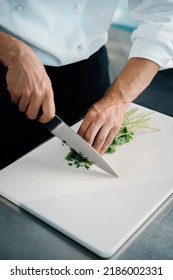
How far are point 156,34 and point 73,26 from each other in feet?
0.76

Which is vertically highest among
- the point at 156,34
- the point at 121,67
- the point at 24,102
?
the point at 156,34

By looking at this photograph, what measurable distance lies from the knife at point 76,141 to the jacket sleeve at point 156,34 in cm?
30

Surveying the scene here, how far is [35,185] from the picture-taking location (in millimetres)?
1004

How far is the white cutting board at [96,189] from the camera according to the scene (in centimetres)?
89

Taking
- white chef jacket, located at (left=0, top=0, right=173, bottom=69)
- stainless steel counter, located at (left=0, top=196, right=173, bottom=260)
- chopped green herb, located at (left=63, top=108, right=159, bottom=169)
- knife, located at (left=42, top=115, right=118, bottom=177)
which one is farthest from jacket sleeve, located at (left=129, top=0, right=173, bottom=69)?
stainless steel counter, located at (left=0, top=196, right=173, bottom=260)

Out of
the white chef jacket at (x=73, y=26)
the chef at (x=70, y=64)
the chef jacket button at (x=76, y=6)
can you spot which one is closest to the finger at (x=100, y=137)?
the chef at (x=70, y=64)

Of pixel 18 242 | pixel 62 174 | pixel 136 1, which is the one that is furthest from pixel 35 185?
pixel 136 1

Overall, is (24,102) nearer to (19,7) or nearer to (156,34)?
(19,7)

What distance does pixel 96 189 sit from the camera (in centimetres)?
99

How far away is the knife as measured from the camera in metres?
1.01

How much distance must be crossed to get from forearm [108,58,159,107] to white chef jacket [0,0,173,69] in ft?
0.08

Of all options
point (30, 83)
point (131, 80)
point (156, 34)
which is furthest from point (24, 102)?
point (156, 34)

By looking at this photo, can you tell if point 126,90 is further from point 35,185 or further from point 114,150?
point 35,185

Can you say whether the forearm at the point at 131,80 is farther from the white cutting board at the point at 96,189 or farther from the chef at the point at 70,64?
the white cutting board at the point at 96,189
